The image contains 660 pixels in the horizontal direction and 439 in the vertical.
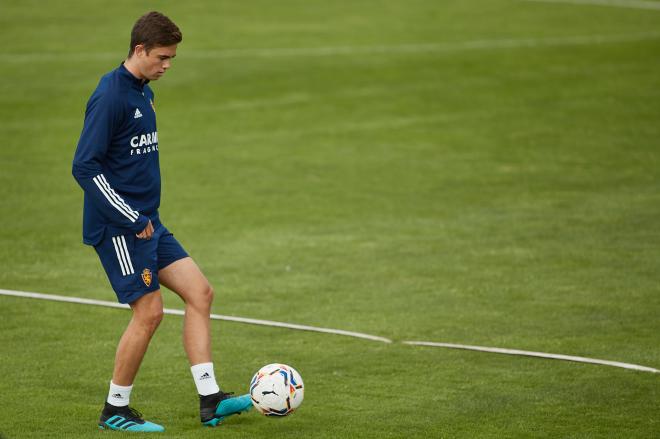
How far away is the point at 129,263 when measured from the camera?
22.9 ft

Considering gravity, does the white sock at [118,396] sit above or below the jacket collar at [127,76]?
below

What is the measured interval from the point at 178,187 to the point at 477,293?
6.01 meters

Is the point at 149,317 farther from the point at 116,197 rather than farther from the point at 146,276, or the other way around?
the point at 116,197

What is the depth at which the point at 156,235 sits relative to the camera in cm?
718

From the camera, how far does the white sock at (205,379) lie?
718cm

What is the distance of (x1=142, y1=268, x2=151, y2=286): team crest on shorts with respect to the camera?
700cm

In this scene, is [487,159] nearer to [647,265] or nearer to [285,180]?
[285,180]

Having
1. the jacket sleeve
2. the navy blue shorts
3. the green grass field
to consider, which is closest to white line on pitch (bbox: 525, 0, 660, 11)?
the green grass field

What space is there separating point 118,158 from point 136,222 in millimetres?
419

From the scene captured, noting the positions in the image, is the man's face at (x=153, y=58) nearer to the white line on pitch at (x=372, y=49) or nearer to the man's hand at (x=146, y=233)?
the man's hand at (x=146, y=233)

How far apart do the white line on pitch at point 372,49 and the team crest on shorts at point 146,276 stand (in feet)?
56.3

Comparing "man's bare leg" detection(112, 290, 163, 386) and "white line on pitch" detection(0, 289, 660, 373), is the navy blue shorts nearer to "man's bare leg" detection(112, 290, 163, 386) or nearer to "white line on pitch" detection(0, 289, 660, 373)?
"man's bare leg" detection(112, 290, 163, 386)

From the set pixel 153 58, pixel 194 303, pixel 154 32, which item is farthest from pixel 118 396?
pixel 154 32

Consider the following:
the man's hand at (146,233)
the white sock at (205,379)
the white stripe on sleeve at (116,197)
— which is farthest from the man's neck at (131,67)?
the white sock at (205,379)
